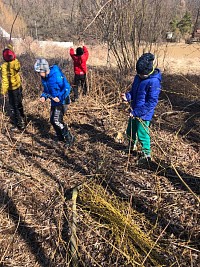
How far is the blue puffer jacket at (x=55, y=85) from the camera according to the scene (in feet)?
12.0

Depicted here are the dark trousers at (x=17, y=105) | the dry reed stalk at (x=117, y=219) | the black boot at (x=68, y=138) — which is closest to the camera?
the dry reed stalk at (x=117, y=219)

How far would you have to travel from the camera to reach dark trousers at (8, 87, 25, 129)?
455 cm

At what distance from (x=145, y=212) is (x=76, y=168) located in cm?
125

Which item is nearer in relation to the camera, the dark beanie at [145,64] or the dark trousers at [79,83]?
the dark beanie at [145,64]

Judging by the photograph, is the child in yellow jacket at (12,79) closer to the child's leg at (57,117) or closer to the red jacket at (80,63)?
the child's leg at (57,117)

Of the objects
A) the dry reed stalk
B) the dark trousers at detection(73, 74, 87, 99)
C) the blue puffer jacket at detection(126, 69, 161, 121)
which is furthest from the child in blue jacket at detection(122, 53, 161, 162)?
the dark trousers at detection(73, 74, 87, 99)

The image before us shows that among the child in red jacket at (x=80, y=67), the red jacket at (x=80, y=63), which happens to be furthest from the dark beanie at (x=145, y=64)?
the red jacket at (x=80, y=63)

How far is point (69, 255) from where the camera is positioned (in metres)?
2.37

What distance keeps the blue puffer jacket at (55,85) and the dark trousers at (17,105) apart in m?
1.03

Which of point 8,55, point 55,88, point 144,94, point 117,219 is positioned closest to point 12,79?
point 8,55

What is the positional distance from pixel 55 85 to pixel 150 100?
1451 millimetres

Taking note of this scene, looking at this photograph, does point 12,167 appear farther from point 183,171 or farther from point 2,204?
point 183,171

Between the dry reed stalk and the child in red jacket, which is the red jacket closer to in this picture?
the child in red jacket

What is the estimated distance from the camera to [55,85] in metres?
3.69
